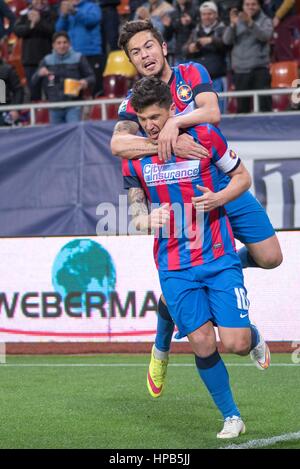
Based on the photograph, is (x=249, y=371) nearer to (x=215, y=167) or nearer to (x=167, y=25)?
(x=215, y=167)

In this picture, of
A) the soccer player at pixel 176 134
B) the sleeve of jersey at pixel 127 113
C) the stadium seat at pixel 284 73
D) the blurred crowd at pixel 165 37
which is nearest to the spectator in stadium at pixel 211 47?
the blurred crowd at pixel 165 37

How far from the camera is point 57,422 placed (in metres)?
7.15

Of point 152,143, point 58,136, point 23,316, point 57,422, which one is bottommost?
point 23,316

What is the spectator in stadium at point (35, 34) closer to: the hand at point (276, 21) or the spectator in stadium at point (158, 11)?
the spectator in stadium at point (158, 11)

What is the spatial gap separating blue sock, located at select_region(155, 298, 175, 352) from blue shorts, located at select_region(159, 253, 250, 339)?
883 mm

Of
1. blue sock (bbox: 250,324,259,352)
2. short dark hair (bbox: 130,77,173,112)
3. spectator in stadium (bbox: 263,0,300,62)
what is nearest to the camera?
short dark hair (bbox: 130,77,173,112)

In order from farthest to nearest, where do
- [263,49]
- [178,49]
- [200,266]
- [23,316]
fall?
[178,49]
[263,49]
[23,316]
[200,266]

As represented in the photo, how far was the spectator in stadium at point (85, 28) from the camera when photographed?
1636 centimetres

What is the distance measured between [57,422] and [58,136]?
25.9 feet

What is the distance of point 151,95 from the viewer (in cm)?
619

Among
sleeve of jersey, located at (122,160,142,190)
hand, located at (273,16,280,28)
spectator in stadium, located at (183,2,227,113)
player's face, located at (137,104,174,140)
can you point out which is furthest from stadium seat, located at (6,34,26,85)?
player's face, located at (137,104,174,140)

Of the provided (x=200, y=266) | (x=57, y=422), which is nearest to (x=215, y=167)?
(x=200, y=266)

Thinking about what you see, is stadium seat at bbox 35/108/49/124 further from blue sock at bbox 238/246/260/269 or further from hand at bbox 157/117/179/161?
hand at bbox 157/117/179/161

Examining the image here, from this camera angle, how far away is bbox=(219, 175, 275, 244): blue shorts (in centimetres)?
711
